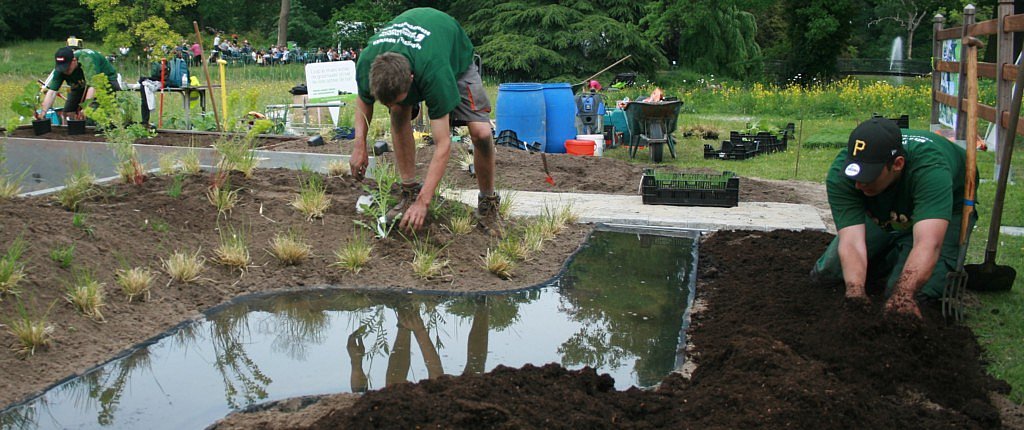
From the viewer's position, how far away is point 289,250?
588 cm

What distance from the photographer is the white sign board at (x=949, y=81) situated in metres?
12.0

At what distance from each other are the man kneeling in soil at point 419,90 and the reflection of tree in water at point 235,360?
1228 mm

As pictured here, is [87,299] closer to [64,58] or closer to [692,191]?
[692,191]

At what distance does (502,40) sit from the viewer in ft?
112

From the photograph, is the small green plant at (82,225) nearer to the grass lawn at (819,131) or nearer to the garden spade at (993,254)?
the grass lawn at (819,131)

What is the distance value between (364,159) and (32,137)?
7.95 meters

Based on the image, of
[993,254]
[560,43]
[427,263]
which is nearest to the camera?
[993,254]

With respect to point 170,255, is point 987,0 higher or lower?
higher

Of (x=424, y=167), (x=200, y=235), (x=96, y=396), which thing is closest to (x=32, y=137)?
(x=424, y=167)

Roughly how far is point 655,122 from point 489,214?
5866 mm

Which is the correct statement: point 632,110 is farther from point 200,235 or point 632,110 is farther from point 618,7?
point 618,7

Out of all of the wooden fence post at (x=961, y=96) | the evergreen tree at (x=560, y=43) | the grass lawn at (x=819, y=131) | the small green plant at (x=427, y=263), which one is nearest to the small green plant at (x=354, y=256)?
the small green plant at (x=427, y=263)

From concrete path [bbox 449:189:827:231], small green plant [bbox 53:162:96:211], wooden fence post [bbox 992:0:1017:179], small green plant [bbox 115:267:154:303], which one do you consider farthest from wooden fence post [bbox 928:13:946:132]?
small green plant [bbox 115:267:154:303]

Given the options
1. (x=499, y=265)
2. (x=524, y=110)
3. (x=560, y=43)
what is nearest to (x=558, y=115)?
(x=524, y=110)
